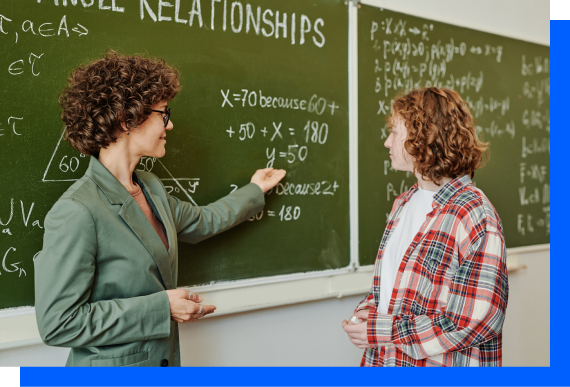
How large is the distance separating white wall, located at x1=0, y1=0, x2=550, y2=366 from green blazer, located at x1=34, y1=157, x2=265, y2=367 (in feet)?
1.51

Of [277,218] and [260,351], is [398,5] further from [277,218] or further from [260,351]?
[260,351]

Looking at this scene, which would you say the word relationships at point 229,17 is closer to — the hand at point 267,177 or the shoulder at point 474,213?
the hand at point 267,177

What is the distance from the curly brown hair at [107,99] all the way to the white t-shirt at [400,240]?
92 cm

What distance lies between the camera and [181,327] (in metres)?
1.93

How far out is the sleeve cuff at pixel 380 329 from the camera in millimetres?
1448

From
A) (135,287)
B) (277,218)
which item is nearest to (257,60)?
(277,218)

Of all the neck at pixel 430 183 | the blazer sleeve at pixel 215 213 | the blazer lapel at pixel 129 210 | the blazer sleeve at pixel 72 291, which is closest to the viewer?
the blazer sleeve at pixel 72 291

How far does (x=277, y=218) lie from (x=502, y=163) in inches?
58.8

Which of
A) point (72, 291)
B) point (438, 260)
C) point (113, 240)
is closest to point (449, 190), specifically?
point (438, 260)

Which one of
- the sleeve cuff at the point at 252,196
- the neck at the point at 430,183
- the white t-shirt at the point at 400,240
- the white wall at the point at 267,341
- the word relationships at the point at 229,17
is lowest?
the white wall at the point at 267,341

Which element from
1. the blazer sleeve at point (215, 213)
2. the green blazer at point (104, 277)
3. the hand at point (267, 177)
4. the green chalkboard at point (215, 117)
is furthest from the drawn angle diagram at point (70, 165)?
the hand at point (267, 177)

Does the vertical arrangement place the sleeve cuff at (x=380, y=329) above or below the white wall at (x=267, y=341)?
above

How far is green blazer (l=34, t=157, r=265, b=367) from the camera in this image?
1208 millimetres

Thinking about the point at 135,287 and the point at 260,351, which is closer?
the point at 135,287
